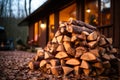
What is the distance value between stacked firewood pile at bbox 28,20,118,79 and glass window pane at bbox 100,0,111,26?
5.50 feet

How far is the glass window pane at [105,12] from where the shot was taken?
314 inches

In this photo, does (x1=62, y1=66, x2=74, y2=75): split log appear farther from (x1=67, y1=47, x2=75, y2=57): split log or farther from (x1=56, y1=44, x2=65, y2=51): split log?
(x1=56, y1=44, x2=65, y2=51): split log

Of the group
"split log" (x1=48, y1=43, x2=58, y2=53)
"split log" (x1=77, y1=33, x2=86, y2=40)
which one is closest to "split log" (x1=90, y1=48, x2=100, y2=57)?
"split log" (x1=77, y1=33, x2=86, y2=40)

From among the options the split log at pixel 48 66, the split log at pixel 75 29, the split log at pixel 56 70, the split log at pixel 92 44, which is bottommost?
the split log at pixel 56 70

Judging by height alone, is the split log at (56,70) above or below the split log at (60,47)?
below

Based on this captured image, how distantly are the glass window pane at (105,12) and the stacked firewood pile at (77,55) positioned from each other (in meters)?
1.68

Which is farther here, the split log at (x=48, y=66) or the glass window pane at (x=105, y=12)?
the glass window pane at (x=105, y=12)

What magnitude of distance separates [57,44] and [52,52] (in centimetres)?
26

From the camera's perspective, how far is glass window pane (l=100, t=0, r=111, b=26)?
7969mm

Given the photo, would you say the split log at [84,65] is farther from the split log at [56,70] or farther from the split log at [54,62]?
the split log at [54,62]

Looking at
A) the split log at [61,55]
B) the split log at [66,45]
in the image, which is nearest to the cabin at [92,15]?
the split log at [66,45]

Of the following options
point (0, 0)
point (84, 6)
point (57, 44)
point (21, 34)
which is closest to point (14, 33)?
point (21, 34)

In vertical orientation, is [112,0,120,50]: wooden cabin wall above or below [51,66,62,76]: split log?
above

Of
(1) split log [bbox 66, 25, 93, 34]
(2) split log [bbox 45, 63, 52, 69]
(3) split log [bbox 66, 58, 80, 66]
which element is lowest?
(2) split log [bbox 45, 63, 52, 69]
